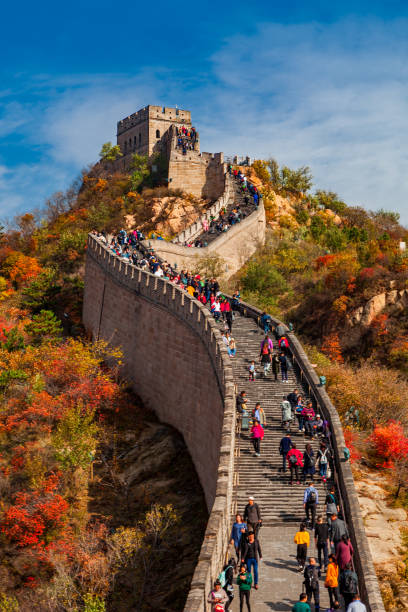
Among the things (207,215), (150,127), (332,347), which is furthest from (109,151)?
(332,347)

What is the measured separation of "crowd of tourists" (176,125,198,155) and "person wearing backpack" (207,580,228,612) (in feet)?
163

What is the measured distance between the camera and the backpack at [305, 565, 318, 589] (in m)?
10.2

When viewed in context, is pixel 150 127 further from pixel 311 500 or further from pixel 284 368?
pixel 311 500

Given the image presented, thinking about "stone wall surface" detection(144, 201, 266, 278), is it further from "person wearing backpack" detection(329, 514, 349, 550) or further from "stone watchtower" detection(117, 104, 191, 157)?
"person wearing backpack" detection(329, 514, 349, 550)

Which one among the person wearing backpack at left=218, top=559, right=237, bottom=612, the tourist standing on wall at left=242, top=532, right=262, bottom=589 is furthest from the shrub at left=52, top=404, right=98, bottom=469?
the person wearing backpack at left=218, top=559, right=237, bottom=612

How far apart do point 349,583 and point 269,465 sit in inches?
209

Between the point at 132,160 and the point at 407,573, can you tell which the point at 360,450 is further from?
the point at 132,160

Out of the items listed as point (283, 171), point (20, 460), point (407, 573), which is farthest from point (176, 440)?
point (283, 171)

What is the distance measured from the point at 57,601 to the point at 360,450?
1080cm

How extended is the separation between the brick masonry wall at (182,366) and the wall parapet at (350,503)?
2.62 m

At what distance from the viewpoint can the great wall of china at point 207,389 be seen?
11.4 m

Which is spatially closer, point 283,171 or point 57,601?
point 57,601

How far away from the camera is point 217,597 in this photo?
31.6 feet

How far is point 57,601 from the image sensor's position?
17.0 metres
